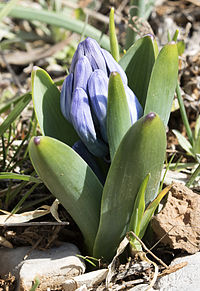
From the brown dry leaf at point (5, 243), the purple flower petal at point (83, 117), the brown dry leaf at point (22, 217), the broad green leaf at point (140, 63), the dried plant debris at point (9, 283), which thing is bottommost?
the dried plant debris at point (9, 283)

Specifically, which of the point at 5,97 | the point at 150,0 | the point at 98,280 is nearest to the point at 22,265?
the point at 98,280

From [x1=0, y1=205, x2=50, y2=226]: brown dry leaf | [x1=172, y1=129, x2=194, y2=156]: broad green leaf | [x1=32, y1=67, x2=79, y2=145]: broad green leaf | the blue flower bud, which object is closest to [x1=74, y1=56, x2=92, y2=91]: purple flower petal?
the blue flower bud

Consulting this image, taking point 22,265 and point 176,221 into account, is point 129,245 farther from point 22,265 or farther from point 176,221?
point 22,265

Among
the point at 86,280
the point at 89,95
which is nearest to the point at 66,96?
the point at 89,95

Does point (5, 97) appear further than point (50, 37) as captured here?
No

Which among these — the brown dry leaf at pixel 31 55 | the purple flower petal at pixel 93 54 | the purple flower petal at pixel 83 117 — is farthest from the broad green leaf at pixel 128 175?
the brown dry leaf at pixel 31 55

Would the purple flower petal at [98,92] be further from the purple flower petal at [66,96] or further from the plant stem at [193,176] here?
the plant stem at [193,176]
